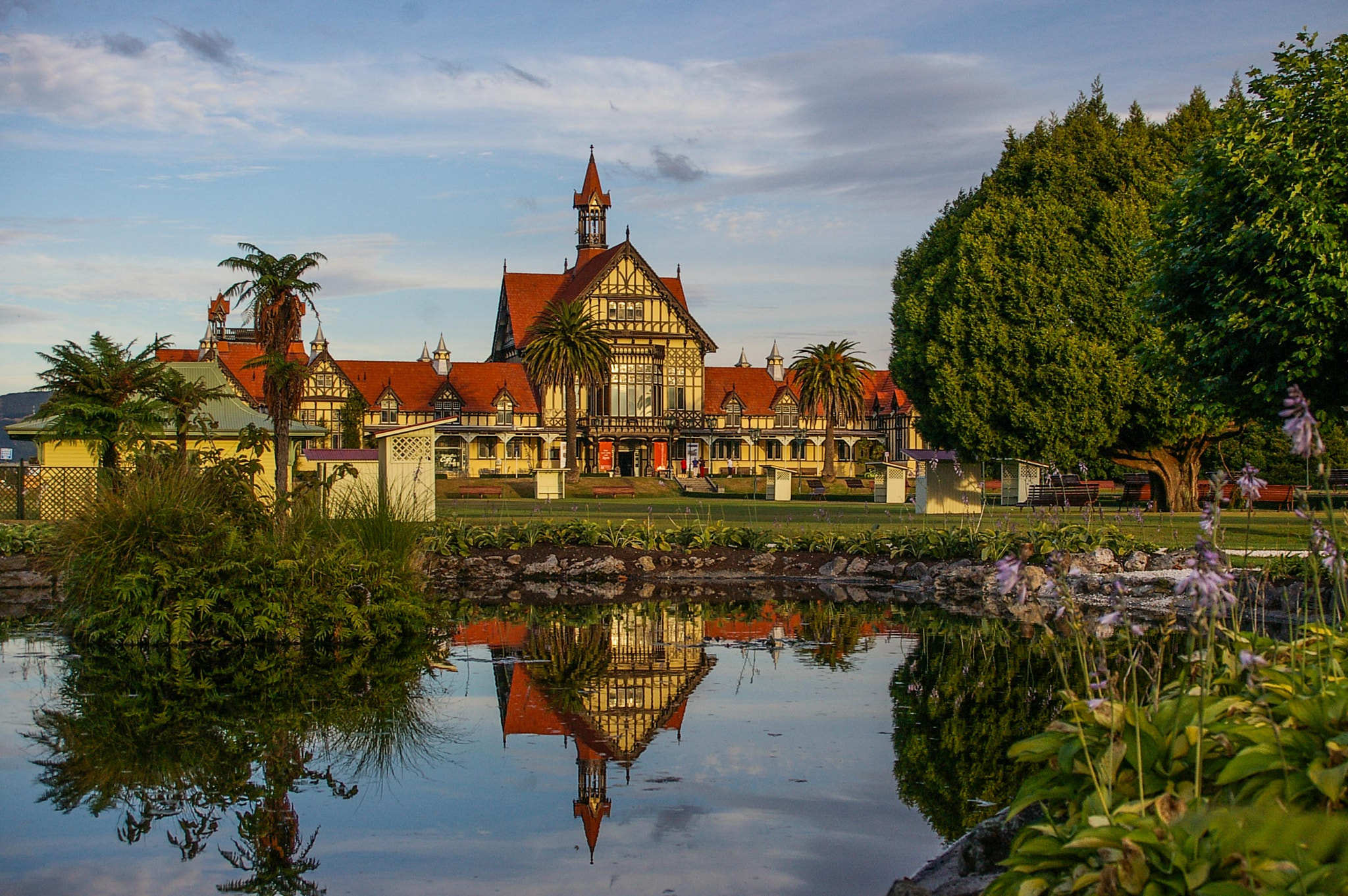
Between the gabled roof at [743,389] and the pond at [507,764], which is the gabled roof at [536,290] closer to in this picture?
the gabled roof at [743,389]

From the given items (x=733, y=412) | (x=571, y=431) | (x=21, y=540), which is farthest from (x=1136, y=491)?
(x=21, y=540)

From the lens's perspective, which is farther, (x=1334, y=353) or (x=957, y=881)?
(x=1334, y=353)

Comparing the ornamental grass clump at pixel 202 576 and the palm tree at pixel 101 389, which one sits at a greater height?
the palm tree at pixel 101 389

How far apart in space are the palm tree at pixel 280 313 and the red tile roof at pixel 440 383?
47.4 m

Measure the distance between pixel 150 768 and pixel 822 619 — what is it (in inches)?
373

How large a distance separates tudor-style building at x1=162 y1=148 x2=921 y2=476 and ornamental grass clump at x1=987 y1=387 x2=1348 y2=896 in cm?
6697

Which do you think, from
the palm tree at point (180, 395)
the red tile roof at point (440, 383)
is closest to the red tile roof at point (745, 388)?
the red tile roof at point (440, 383)

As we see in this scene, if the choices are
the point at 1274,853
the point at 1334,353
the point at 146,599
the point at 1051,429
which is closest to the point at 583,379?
the point at 1051,429

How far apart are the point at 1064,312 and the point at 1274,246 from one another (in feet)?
51.0

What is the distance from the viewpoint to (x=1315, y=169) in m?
19.8

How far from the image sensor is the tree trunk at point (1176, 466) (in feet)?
121

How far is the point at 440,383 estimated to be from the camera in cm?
7838

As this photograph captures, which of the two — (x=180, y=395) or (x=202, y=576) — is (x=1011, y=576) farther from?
(x=180, y=395)

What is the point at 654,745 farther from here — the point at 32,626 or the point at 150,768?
the point at 32,626
